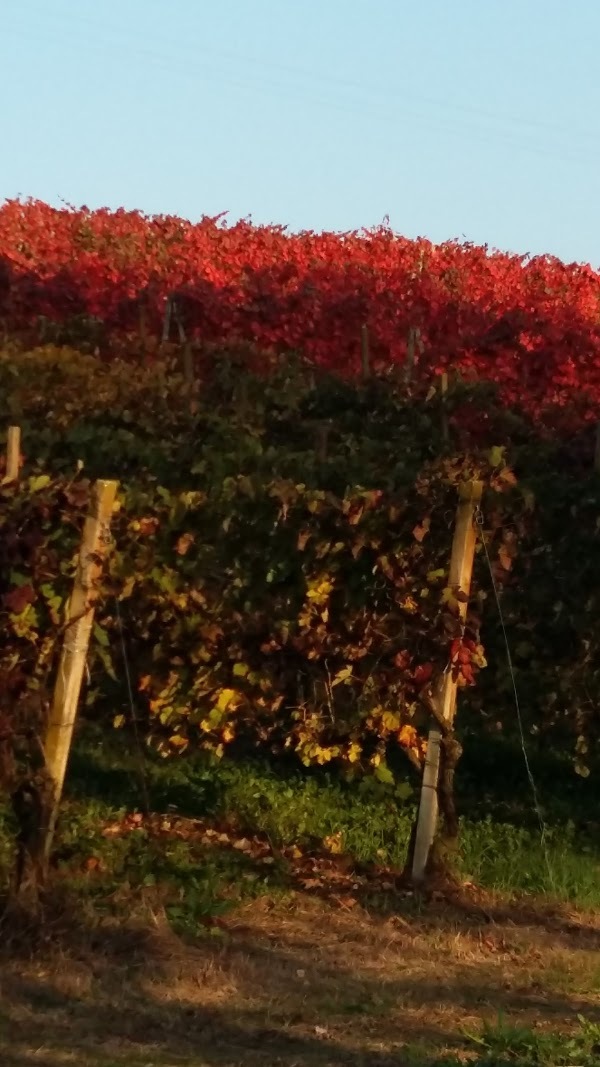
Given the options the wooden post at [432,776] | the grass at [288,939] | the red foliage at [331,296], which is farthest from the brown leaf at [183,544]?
the red foliage at [331,296]

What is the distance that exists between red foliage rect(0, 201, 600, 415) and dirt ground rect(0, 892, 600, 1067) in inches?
159

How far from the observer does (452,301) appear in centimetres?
1169

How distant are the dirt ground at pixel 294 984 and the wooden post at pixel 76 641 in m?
0.52

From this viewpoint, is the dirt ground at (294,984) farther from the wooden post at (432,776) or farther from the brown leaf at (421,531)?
the brown leaf at (421,531)

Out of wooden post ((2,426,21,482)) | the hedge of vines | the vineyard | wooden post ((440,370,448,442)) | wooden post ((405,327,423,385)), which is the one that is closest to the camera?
wooden post ((2,426,21,482))

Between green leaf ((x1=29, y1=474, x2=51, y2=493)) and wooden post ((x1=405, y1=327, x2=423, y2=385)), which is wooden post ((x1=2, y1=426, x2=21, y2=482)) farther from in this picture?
wooden post ((x1=405, y1=327, x2=423, y2=385))

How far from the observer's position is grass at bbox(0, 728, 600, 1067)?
4129mm

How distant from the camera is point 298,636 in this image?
5.60 m

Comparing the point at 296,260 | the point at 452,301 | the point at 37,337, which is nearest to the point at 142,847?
the point at 37,337

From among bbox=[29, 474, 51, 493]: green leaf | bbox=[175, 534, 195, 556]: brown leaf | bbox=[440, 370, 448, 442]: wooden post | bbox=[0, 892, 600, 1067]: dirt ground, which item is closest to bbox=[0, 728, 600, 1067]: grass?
bbox=[0, 892, 600, 1067]: dirt ground

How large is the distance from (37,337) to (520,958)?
257 inches

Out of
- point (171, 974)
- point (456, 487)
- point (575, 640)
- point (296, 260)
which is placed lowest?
point (171, 974)

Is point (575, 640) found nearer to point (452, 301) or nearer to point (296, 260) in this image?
point (452, 301)

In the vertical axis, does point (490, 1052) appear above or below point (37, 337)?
below
